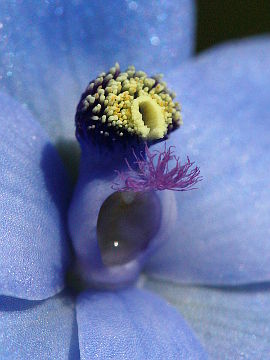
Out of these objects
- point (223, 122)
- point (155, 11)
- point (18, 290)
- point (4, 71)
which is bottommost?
point (18, 290)

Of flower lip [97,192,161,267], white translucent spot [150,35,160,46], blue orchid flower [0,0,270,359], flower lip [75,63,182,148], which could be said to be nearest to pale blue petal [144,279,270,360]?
blue orchid flower [0,0,270,359]

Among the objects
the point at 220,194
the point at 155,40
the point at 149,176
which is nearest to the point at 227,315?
the point at 220,194

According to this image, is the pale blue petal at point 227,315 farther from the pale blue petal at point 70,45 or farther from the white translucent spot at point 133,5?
the white translucent spot at point 133,5

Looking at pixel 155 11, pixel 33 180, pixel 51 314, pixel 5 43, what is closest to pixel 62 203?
pixel 33 180

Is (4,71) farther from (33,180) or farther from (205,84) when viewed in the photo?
(205,84)

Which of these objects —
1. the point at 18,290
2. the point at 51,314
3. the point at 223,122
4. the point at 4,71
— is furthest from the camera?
the point at 223,122

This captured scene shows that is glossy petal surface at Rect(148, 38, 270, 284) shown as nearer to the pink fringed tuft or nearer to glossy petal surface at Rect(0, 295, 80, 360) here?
the pink fringed tuft
